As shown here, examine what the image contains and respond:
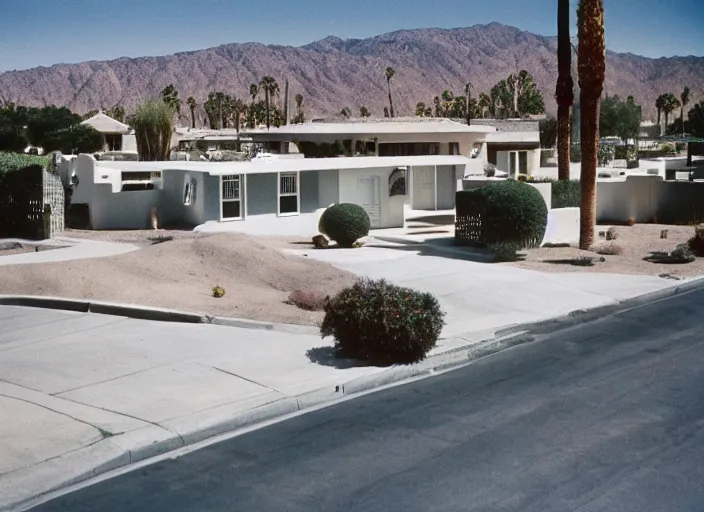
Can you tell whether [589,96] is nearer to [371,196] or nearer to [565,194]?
[565,194]

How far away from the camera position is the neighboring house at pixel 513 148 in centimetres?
4875

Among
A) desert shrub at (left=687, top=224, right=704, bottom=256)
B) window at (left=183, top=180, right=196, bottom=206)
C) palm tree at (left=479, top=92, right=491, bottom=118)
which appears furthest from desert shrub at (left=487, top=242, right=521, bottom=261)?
palm tree at (left=479, top=92, right=491, bottom=118)

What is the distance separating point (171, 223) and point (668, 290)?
1661 cm

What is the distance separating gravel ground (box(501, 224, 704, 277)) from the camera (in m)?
23.7

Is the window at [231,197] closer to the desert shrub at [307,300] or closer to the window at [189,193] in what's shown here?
the window at [189,193]

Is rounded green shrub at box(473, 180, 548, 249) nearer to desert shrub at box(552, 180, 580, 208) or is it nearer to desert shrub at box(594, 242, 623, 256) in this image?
desert shrub at box(594, 242, 623, 256)

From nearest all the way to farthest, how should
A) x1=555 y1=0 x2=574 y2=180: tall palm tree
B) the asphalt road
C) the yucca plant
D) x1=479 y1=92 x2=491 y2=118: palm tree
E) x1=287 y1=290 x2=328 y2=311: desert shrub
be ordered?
the asphalt road → x1=287 y1=290 x2=328 y2=311: desert shrub → x1=555 y1=0 x2=574 y2=180: tall palm tree → the yucca plant → x1=479 y1=92 x2=491 y2=118: palm tree

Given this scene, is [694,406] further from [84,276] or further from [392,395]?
[84,276]

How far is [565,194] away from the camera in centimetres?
3400

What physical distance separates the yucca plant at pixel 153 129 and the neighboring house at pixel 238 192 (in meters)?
7.67

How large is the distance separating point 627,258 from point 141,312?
14651 millimetres

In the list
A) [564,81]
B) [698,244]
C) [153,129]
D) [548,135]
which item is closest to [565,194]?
[564,81]

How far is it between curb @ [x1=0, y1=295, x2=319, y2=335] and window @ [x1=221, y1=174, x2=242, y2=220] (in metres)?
13.9

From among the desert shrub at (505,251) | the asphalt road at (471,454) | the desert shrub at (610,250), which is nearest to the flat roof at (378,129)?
the desert shrub at (610,250)
